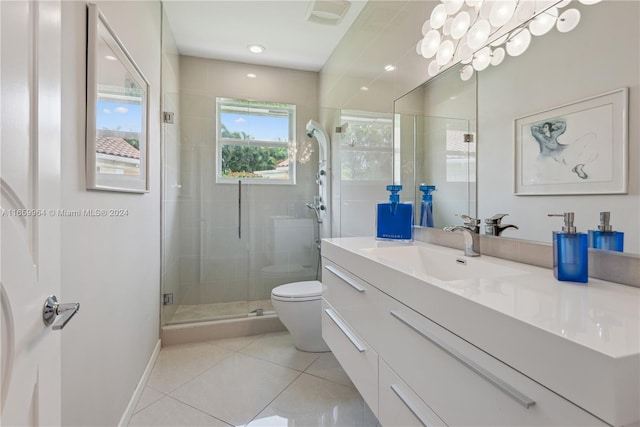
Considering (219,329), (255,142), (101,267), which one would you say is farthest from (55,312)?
(255,142)

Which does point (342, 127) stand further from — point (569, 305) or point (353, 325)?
point (569, 305)

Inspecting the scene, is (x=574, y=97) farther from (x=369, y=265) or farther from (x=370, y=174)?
(x=370, y=174)

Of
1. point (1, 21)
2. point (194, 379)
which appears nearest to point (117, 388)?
point (194, 379)

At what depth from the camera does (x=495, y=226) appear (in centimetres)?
120

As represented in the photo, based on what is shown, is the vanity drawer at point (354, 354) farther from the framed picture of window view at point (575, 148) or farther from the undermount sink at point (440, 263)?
the framed picture of window view at point (575, 148)

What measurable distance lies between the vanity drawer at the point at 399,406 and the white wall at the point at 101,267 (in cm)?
102

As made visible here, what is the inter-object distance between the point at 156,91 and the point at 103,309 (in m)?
1.61

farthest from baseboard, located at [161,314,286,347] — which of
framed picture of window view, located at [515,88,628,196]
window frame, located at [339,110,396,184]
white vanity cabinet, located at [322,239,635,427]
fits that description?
framed picture of window view, located at [515,88,628,196]

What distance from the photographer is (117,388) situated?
4.58 ft

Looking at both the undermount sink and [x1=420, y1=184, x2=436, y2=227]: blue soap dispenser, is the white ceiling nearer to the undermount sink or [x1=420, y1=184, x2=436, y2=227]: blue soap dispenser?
[x1=420, y1=184, x2=436, y2=227]: blue soap dispenser

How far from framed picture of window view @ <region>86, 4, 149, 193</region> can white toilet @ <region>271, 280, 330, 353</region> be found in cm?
117

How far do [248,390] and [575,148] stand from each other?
6.32 feet

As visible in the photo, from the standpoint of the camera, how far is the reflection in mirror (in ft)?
4.51

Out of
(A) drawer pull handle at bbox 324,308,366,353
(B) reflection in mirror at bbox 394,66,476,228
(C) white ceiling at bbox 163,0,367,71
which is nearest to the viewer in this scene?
(A) drawer pull handle at bbox 324,308,366,353
